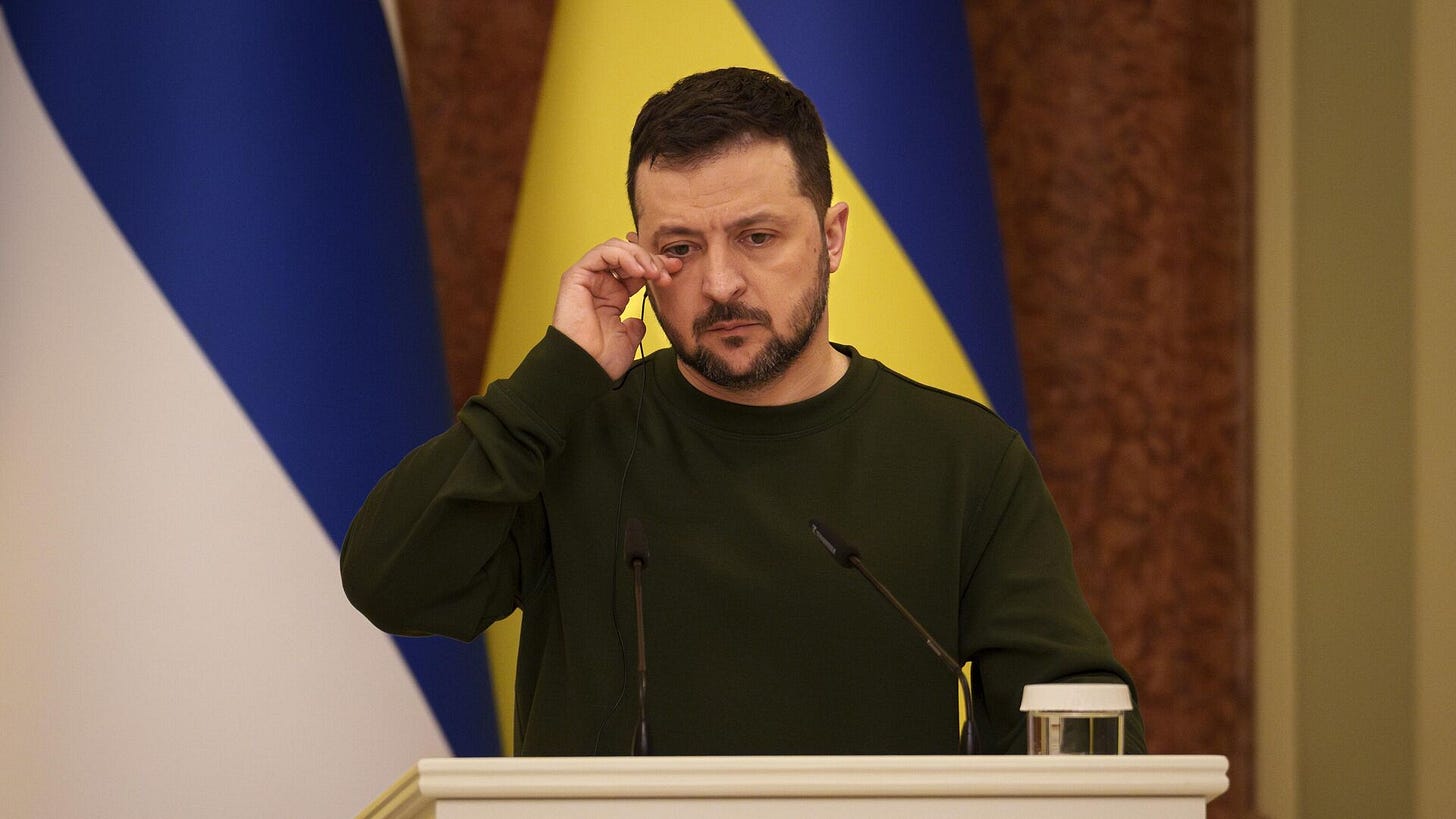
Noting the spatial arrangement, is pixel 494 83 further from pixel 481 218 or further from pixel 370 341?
pixel 370 341

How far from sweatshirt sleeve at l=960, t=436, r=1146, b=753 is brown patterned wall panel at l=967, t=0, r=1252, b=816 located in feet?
3.56

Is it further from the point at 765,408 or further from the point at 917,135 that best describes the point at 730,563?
the point at 917,135

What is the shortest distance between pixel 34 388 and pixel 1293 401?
2181 mm

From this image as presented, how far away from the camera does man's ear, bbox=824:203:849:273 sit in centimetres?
188

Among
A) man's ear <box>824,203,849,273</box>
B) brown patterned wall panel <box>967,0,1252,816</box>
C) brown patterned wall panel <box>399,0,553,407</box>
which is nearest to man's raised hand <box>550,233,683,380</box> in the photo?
man's ear <box>824,203,849,273</box>

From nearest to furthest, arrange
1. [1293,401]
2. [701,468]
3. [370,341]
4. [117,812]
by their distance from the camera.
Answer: [701,468] → [117,812] → [370,341] → [1293,401]

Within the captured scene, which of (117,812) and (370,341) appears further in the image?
(370,341)

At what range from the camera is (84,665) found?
2.18 meters

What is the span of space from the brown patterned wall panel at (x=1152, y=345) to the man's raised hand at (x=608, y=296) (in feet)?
4.40

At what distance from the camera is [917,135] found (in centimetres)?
249

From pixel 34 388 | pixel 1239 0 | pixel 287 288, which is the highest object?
pixel 1239 0

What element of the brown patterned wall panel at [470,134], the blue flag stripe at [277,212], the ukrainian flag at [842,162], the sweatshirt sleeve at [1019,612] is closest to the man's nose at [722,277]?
the sweatshirt sleeve at [1019,612]

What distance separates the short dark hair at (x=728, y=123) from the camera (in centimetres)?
175

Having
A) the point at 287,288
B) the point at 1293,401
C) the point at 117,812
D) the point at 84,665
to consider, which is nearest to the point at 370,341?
the point at 287,288
